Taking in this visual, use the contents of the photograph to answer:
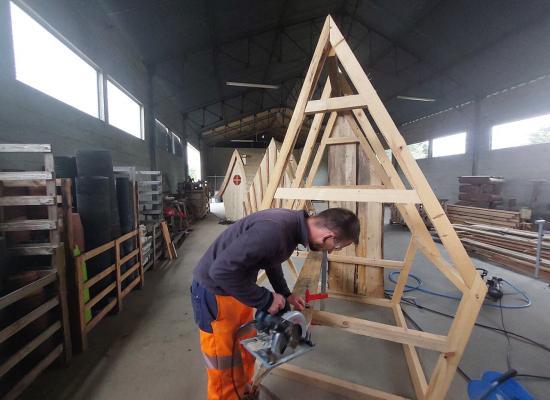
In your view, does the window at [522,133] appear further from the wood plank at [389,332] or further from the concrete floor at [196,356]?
the wood plank at [389,332]

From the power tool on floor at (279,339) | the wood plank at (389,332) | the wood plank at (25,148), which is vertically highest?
the wood plank at (25,148)

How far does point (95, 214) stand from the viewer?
87.9 inches

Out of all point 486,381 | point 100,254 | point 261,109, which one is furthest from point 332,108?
point 261,109

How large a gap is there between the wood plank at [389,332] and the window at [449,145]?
9.70 metres

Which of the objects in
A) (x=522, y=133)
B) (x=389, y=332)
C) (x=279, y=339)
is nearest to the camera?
(x=279, y=339)

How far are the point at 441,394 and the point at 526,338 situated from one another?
1.76 m

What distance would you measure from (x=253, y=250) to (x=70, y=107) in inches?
147

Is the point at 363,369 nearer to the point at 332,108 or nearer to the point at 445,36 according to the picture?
the point at 332,108

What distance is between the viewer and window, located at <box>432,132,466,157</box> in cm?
856

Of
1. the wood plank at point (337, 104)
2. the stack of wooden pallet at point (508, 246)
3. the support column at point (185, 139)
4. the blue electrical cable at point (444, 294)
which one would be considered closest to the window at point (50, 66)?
the wood plank at point (337, 104)

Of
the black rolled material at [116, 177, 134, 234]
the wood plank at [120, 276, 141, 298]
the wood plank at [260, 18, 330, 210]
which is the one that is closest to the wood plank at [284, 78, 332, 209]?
the wood plank at [260, 18, 330, 210]

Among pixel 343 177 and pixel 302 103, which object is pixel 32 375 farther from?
pixel 343 177

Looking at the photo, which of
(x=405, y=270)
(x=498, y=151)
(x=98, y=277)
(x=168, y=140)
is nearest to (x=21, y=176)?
(x=98, y=277)

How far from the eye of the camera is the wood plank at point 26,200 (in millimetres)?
1590
